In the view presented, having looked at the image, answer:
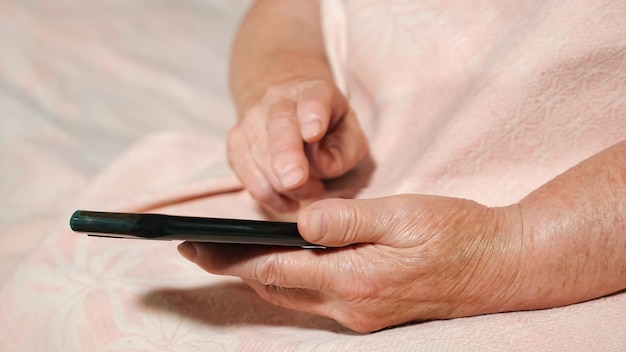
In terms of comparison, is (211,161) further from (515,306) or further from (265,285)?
(515,306)

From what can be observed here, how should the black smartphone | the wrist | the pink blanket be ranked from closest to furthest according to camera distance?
the black smartphone
the pink blanket
the wrist

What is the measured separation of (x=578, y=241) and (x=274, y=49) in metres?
0.47

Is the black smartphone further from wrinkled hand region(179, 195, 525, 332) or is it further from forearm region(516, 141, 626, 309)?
forearm region(516, 141, 626, 309)

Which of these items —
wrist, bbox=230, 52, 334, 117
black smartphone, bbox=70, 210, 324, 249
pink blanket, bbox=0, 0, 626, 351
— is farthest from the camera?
wrist, bbox=230, 52, 334, 117

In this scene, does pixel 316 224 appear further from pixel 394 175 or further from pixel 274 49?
pixel 274 49

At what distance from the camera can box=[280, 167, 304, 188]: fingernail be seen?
641 mm

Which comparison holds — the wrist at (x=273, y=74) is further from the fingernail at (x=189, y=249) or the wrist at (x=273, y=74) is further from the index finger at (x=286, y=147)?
the fingernail at (x=189, y=249)

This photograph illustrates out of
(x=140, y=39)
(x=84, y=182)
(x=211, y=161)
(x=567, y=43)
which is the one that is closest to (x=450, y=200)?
(x=567, y=43)

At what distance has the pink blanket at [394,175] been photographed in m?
0.63

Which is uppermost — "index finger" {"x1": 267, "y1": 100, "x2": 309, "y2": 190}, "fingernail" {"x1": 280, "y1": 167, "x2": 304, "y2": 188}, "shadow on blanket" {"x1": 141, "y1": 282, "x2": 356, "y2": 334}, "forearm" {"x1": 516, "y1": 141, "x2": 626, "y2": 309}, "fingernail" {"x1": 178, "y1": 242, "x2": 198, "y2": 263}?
"index finger" {"x1": 267, "y1": 100, "x2": 309, "y2": 190}

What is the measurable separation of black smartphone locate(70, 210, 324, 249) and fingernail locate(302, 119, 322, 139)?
0.47 feet

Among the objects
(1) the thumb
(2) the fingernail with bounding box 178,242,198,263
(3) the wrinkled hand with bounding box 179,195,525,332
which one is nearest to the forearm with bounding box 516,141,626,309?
(3) the wrinkled hand with bounding box 179,195,525,332

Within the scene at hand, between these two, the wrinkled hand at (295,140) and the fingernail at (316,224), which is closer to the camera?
the fingernail at (316,224)

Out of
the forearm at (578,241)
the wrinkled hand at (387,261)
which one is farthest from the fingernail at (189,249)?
the forearm at (578,241)
